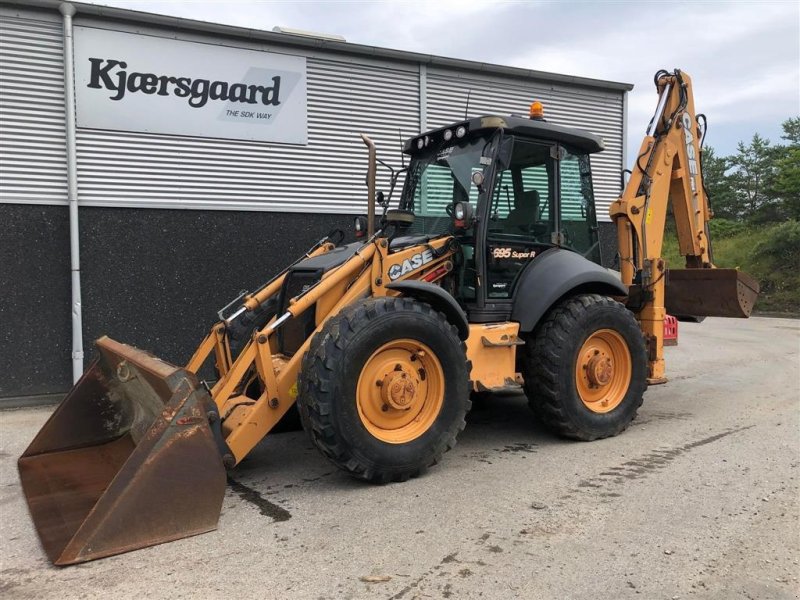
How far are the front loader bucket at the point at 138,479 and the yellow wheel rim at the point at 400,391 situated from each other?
1.08 m

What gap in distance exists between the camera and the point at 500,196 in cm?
521

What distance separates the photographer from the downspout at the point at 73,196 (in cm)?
716

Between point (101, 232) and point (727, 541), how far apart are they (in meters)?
7.00

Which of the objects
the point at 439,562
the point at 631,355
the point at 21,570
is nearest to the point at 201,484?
the point at 21,570

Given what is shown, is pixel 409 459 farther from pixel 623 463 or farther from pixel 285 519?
pixel 623 463

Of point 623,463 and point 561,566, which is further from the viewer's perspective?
point 623,463

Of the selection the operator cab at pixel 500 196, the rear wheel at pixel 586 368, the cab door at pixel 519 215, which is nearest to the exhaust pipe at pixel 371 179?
the operator cab at pixel 500 196

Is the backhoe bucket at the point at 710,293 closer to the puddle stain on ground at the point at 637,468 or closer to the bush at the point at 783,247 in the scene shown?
→ the puddle stain on ground at the point at 637,468

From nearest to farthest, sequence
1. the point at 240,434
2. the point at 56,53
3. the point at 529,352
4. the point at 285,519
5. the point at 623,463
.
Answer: the point at 285,519 → the point at 240,434 → the point at 623,463 → the point at 529,352 → the point at 56,53

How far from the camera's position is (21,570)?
10.2ft

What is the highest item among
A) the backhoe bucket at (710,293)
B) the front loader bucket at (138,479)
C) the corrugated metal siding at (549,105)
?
the corrugated metal siding at (549,105)

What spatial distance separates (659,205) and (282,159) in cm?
476

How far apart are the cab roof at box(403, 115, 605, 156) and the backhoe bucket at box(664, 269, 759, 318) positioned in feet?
6.08

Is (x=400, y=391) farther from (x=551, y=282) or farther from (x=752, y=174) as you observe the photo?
(x=752, y=174)
